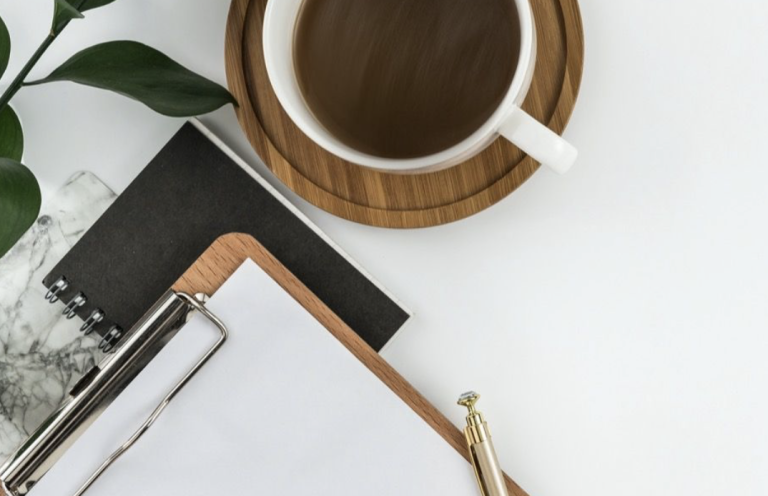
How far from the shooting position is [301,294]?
0.55m

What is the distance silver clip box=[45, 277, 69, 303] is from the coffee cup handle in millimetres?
348

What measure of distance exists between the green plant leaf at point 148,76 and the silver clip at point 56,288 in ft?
0.49

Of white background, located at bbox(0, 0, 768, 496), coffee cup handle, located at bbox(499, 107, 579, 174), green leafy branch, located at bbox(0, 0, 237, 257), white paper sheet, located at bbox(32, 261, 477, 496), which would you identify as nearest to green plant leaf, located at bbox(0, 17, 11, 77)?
green leafy branch, located at bbox(0, 0, 237, 257)

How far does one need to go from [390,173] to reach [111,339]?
24 cm

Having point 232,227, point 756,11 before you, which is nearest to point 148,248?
point 232,227

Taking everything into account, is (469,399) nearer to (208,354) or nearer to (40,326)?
(208,354)

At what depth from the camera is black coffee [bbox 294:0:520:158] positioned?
1.63ft

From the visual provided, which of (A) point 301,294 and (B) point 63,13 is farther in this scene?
(A) point 301,294

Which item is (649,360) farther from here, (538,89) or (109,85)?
(109,85)

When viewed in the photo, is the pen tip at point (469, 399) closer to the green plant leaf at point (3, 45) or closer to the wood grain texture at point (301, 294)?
the wood grain texture at point (301, 294)

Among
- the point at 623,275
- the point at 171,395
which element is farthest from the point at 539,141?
the point at 171,395

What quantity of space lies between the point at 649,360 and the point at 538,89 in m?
0.21

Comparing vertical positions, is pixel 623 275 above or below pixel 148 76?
above

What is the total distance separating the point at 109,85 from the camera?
1.65 ft
